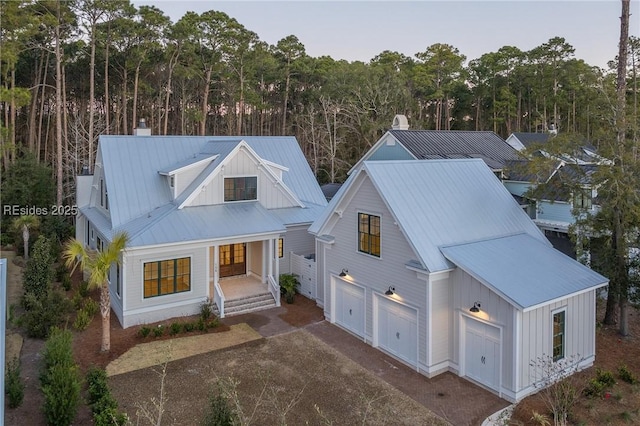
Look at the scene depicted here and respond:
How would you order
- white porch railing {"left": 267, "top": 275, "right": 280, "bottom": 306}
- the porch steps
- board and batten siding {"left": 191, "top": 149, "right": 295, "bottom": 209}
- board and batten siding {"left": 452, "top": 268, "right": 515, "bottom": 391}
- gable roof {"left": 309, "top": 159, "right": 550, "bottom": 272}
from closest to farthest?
board and batten siding {"left": 452, "top": 268, "right": 515, "bottom": 391} → gable roof {"left": 309, "top": 159, "right": 550, "bottom": 272} → the porch steps → white porch railing {"left": 267, "top": 275, "right": 280, "bottom": 306} → board and batten siding {"left": 191, "top": 149, "right": 295, "bottom": 209}

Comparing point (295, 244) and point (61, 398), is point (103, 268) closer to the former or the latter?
point (61, 398)

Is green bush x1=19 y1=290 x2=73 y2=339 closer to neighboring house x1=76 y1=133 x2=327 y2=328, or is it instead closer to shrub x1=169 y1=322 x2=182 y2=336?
neighboring house x1=76 y1=133 x2=327 y2=328

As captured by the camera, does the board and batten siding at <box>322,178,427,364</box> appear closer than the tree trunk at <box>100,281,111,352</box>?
Yes

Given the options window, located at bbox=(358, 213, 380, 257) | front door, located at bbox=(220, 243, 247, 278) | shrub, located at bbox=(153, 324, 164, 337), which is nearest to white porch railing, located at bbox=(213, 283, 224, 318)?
shrub, located at bbox=(153, 324, 164, 337)

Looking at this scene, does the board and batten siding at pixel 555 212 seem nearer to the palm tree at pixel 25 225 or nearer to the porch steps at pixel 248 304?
the porch steps at pixel 248 304

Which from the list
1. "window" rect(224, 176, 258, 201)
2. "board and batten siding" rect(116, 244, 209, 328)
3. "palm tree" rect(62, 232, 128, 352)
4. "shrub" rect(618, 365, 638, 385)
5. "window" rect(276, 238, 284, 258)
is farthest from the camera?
"window" rect(276, 238, 284, 258)

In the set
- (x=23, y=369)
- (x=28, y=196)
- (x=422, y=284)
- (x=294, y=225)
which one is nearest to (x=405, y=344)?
(x=422, y=284)
